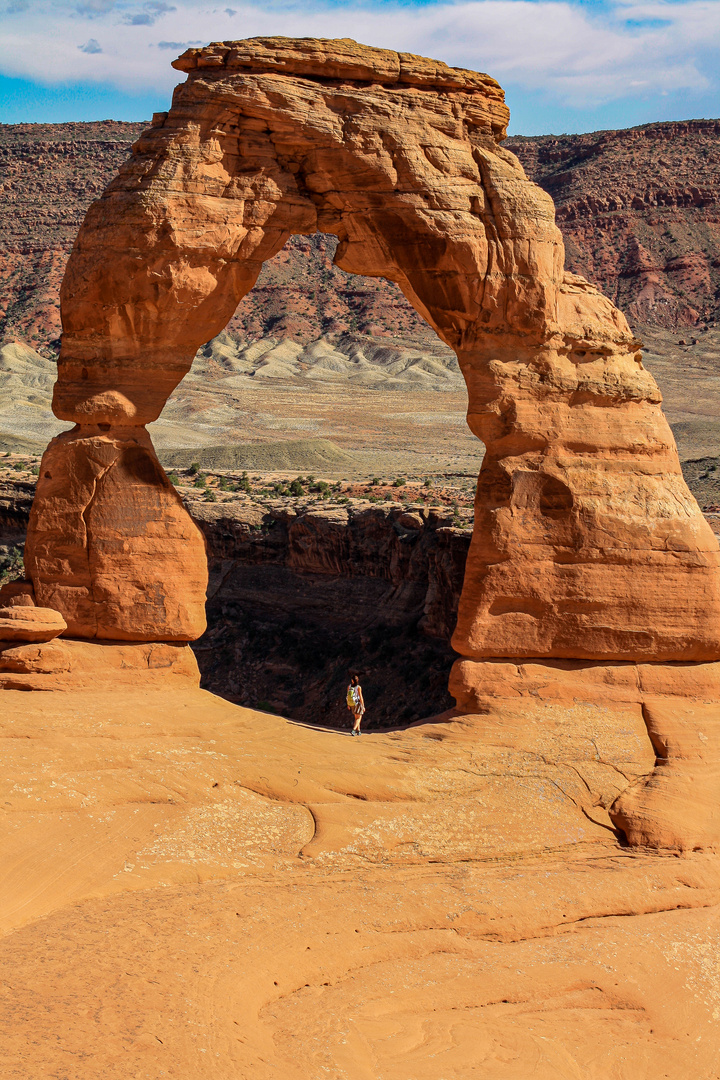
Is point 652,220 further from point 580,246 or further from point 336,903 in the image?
point 336,903

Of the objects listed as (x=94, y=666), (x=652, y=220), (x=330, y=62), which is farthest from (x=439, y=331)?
(x=652, y=220)

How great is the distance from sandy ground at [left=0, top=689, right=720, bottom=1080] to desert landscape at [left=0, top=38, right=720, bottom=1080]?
0.12 ft

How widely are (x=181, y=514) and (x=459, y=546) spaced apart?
10579 mm

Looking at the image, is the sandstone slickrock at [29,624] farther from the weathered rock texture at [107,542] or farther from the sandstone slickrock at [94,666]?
the weathered rock texture at [107,542]

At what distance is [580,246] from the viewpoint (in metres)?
119

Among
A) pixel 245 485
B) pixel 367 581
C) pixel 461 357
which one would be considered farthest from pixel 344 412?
pixel 461 357

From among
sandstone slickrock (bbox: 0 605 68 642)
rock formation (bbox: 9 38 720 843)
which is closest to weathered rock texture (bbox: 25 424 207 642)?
rock formation (bbox: 9 38 720 843)

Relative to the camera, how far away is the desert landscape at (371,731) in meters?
9.51

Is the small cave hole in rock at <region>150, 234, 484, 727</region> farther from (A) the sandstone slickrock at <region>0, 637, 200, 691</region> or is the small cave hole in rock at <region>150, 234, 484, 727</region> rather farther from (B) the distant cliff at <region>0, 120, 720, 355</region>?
(B) the distant cliff at <region>0, 120, 720, 355</region>

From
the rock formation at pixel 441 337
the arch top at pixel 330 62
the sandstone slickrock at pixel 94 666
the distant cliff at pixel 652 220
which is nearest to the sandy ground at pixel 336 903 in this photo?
the sandstone slickrock at pixel 94 666

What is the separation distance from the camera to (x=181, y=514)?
571 inches

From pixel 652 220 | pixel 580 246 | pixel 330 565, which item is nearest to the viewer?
pixel 330 565

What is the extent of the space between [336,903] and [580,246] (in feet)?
385

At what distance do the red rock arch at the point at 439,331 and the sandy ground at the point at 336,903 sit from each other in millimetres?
1510
